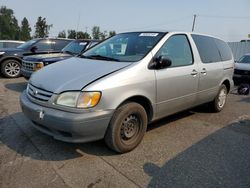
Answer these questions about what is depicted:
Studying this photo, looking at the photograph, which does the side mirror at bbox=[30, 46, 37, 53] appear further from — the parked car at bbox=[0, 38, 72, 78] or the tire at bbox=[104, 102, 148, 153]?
the tire at bbox=[104, 102, 148, 153]

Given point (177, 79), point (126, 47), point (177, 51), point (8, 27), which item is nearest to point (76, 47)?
point (126, 47)

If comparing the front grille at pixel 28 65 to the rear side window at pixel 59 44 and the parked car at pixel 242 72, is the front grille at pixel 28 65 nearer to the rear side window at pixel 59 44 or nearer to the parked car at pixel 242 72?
the rear side window at pixel 59 44

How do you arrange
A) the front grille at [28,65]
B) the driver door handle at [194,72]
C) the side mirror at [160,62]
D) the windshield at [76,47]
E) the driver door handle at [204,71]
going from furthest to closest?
the windshield at [76,47] < the front grille at [28,65] < the driver door handle at [204,71] < the driver door handle at [194,72] < the side mirror at [160,62]

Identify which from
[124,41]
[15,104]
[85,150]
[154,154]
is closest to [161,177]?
[154,154]

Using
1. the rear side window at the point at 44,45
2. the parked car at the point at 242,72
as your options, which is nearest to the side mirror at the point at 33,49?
the rear side window at the point at 44,45

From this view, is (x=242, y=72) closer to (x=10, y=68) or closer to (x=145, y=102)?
(x=145, y=102)

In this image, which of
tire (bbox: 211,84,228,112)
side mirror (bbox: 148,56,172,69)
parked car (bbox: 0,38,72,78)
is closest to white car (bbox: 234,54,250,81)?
tire (bbox: 211,84,228,112)

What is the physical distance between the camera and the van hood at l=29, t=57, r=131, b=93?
2986mm

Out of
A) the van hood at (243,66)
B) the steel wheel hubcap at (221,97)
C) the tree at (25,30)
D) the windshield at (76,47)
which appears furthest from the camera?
the tree at (25,30)

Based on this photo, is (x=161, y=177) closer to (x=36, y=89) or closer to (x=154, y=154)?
(x=154, y=154)

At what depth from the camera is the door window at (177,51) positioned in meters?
3.86

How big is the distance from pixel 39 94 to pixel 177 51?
91.6 inches

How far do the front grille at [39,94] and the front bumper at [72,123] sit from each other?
4.4 inches

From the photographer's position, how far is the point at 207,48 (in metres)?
4.91
